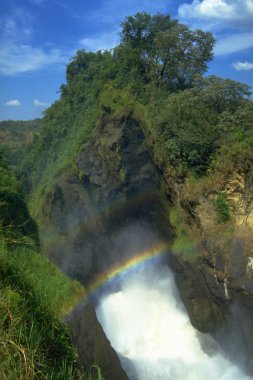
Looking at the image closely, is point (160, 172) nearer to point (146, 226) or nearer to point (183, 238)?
Result: point (146, 226)

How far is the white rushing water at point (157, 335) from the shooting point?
1608 cm

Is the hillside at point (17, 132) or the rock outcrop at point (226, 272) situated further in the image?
the hillside at point (17, 132)

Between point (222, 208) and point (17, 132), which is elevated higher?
point (17, 132)

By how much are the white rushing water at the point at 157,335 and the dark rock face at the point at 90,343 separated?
687 centimetres

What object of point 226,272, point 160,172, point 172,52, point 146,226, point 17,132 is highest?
point 17,132

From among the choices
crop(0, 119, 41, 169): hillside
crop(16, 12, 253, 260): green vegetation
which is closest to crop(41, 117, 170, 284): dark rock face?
crop(16, 12, 253, 260): green vegetation

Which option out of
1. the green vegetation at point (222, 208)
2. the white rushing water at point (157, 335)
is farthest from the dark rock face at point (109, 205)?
the green vegetation at point (222, 208)

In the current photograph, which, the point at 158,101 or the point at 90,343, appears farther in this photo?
the point at 158,101

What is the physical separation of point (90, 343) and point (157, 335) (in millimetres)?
10821

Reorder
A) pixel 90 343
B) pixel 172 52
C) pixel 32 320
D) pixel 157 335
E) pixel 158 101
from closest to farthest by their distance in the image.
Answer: pixel 32 320 < pixel 90 343 < pixel 157 335 < pixel 158 101 < pixel 172 52

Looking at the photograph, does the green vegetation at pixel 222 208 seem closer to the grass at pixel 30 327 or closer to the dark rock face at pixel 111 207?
the dark rock face at pixel 111 207

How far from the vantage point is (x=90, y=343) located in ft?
29.5

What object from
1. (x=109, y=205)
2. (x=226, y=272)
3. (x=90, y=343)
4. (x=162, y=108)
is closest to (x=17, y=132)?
(x=109, y=205)

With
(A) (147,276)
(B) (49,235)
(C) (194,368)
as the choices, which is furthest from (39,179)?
(C) (194,368)
